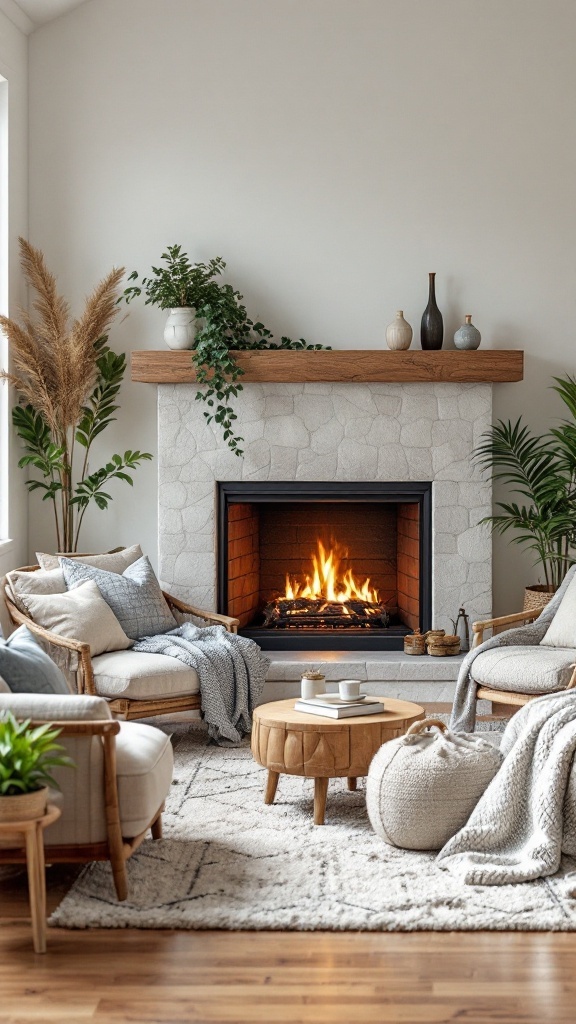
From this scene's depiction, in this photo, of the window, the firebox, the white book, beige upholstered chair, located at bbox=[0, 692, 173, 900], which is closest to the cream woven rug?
beige upholstered chair, located at bbox=[0, 692, 173, 900]

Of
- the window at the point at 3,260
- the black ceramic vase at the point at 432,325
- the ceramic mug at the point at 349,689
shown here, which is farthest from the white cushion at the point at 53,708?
the black ceramic vase at the point at 432,325

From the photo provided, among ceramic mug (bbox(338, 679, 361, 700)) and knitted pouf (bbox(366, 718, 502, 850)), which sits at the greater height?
ceramic mug (bbox(338, 679, 361, 700))

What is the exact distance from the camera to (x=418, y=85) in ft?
20.1

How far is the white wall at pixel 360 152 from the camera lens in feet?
20.1

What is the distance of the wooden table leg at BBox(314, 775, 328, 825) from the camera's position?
3961mm

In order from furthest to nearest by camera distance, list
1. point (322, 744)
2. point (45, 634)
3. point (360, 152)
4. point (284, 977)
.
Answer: point (360, 152)
point (45, 634)
point (322, 744)
point (284, 977)

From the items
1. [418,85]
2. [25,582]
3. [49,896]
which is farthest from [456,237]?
[49,896]

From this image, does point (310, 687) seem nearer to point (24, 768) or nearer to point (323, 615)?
point (24, 768)

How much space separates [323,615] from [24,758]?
3.41 meters

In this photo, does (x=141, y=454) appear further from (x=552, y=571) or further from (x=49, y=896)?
(x=49, y=896)

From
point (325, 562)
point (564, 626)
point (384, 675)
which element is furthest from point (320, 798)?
point (325, 562)

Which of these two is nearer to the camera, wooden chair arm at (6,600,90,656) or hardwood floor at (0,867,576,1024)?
hardwood floor at (0,867,576,1024)

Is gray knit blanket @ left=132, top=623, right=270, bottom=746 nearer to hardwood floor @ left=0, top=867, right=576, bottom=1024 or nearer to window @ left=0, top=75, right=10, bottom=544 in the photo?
window @ left=0, top=75, right=10, bottom=544

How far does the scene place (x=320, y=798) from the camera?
3971 millimetres
